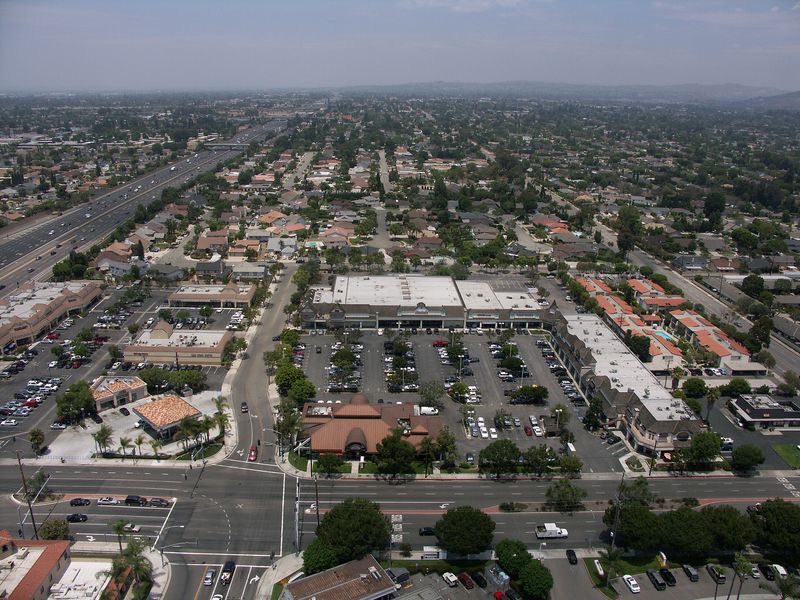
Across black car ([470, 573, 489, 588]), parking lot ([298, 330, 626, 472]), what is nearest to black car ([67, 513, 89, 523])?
parking lot ([298, 330, 626, 472])

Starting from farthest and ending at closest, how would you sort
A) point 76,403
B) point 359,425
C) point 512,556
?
point 76,403, point 359,425, point 512,556

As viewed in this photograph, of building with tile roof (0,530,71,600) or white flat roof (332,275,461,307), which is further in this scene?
white flat roof (332,275,461,307)

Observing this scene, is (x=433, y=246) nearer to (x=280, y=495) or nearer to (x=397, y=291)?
(x=397, y=291)

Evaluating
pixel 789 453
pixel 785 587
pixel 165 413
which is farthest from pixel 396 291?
pixel 785 587

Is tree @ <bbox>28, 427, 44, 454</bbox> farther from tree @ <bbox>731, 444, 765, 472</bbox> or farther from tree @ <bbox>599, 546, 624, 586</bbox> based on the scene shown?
tree @ <bbox>731, 444, 765, 472</bbox>

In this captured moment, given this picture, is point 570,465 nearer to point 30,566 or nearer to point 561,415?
point 561,415

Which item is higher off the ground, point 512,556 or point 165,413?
point 165,413
